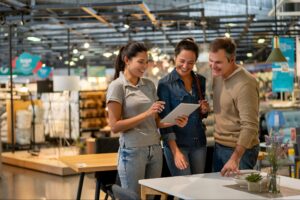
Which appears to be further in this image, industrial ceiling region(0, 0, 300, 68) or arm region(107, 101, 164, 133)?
industrial ceiling region(0, 0, 300, 68)

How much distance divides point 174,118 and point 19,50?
77.9 feet

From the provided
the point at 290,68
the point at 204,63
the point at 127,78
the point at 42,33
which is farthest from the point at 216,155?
the point at 42,33

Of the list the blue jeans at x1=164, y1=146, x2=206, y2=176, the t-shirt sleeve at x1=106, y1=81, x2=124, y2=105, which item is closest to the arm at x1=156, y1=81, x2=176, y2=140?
the blue jeans at x1=164, y1=146, x2=206, y2=176

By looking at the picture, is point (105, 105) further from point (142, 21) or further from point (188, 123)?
point (188, 123)

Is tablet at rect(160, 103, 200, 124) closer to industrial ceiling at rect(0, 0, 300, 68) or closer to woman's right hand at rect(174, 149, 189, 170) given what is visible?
woman's right hand at rect(174, 149, 189, 170)

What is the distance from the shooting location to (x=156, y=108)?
360cm

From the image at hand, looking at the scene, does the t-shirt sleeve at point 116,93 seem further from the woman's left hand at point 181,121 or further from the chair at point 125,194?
the chair at point 125,194

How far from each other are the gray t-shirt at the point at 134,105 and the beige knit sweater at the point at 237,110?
0.47 metres

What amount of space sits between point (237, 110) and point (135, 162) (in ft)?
2.59

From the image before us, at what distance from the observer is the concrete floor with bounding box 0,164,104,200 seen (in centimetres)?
855

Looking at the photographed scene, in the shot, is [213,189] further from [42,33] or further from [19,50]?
[19,50]

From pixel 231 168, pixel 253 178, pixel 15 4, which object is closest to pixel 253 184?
pixel 253 178

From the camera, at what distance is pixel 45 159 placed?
466 inches

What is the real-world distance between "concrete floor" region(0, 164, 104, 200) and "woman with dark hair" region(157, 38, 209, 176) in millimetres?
4182
